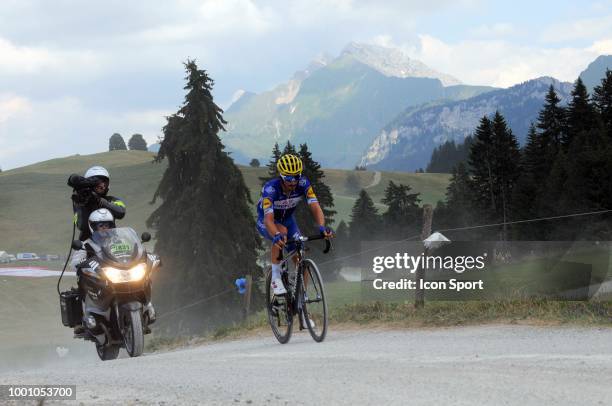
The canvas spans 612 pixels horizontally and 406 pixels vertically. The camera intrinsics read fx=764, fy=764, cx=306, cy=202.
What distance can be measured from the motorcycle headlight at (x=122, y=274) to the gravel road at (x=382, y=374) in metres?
1.03

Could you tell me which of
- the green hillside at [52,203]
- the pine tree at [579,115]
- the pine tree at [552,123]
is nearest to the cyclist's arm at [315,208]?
the pine tree at [579,115]

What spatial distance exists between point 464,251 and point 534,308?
6.47 feet

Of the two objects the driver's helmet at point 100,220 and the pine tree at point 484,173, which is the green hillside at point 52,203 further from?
the driver's helmet at point 100,220

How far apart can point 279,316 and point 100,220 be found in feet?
10.2

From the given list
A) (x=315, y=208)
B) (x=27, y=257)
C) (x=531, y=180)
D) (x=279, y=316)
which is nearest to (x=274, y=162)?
(x=531, y=180)

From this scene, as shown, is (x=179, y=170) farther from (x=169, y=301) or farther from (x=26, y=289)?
(x=26, y=289)

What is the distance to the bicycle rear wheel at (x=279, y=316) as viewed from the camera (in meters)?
11.3

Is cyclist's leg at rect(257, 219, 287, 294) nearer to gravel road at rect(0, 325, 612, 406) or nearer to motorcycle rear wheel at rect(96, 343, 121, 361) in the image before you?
gravel road at rect(0, 325, 612, 406)

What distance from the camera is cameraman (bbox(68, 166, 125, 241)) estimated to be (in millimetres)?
10547

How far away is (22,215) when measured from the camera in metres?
144

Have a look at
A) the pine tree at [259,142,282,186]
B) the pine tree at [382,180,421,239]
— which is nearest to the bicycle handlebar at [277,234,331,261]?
the pine tree at [259,142,282,186]

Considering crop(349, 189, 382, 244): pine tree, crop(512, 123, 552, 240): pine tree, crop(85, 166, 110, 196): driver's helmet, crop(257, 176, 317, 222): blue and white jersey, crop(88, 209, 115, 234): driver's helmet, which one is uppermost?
crop(85, 166, 110, 196): driver's helmet

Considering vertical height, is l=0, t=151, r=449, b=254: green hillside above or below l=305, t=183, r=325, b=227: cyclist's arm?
below

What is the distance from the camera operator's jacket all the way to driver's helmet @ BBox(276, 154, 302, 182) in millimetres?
2259
